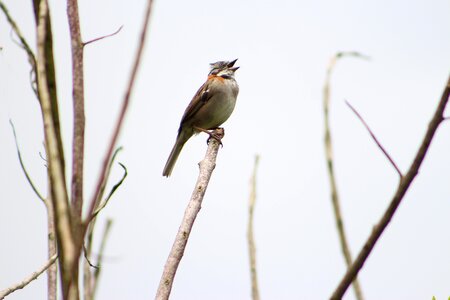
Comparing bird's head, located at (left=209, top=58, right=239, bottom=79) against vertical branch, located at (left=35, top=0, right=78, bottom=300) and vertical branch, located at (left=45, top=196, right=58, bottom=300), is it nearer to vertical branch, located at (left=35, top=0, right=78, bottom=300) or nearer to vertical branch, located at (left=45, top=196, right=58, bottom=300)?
vertical branch, located at (left=45, top=196, right=58, bottom=300)

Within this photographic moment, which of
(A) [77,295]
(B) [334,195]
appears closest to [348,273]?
(B) [334,195]

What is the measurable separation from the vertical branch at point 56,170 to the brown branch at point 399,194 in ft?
1.63

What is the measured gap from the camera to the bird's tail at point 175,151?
29.4 ft

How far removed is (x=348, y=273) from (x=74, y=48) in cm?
83

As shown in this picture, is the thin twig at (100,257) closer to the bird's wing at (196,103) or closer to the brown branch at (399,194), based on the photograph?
the brown branch at (399,194)

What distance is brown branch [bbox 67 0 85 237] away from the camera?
123cm

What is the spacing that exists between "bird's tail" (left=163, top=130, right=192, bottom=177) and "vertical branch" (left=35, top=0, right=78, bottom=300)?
25.4 feet

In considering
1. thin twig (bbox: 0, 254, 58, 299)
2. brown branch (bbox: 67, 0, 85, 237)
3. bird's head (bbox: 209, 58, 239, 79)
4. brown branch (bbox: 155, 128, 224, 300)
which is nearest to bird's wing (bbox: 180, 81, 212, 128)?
bird's head (bbox: 209, 58, 239, 79)

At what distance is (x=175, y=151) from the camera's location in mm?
9062

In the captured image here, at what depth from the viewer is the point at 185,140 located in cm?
920

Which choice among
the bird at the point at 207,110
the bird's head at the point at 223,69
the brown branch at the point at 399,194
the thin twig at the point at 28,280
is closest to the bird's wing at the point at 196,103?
the bird at the point at 207,110

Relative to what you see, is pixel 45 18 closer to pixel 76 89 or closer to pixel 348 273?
pixel 76 89

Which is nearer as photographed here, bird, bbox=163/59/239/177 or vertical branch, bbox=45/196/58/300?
vertical branch, bbox=45/196/58/300

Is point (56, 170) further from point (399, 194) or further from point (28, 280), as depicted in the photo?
point (28, 280)
